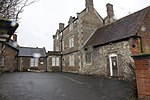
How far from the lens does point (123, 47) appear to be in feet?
51.9

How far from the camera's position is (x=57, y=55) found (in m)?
32.2

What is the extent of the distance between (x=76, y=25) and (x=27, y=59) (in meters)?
16.1

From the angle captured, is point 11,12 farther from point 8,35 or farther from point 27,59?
point 27,59

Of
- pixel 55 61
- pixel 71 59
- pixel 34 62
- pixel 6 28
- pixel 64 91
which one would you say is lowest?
pixel 64 91

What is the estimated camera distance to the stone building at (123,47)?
49.1ft

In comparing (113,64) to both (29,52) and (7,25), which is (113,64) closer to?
(7,25)

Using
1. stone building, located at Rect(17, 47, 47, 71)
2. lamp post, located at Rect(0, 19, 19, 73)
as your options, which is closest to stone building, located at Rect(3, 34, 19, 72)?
stone building, located at Rect(17, 47, 47, 71)

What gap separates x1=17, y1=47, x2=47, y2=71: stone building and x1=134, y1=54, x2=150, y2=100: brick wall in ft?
101

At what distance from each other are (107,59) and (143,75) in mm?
11522

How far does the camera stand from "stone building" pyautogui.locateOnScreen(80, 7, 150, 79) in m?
15.0

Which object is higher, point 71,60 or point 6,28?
point 6,28

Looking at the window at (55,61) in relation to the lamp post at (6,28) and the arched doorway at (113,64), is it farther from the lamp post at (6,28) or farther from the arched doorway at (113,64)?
the lamp post at (6,28)

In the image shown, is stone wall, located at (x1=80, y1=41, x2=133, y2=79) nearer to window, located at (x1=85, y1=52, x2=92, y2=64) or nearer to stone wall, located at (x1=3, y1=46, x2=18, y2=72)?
window, located at (x1=85, y1=52, x2=92, y2=64)

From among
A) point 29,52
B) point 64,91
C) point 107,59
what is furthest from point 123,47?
point 29,52
